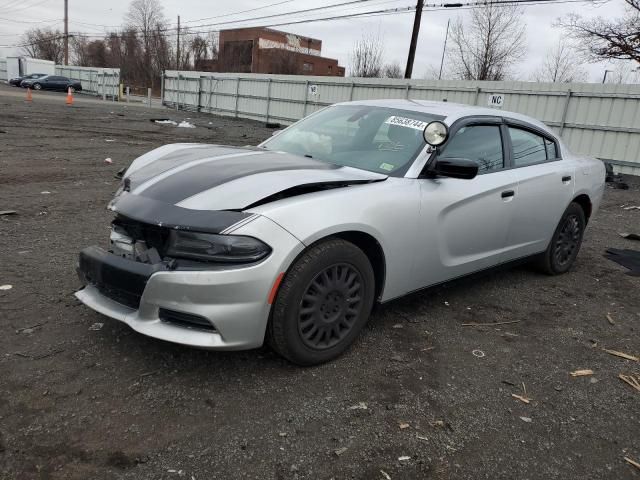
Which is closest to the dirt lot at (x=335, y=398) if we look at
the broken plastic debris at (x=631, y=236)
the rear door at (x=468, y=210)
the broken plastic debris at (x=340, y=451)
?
the broken plastic debris at (x=340, y=451)

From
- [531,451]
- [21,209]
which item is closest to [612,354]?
[531,451]

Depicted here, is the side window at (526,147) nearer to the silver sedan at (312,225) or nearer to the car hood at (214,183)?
the silver sedan at (312,225)

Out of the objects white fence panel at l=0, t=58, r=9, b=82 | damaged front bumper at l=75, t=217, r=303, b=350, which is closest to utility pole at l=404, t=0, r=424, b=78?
damaged front bumper at l=75, t=217, r=303, b=350

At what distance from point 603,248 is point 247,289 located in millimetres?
5590

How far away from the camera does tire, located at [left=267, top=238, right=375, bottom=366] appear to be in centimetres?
276

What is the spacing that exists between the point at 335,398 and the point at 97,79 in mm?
50409

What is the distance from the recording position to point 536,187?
4.43m

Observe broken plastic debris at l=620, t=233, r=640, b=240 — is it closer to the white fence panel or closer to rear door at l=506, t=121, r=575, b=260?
rear door at l=506, t=121, r=575, b=260

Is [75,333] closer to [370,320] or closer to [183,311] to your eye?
[183,311]

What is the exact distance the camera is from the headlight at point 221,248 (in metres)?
2.58

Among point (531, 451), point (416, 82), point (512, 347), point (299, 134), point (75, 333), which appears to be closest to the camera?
point (531, 451)

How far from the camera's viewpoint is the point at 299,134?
424 cm

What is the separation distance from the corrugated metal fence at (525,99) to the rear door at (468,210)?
11.7 meters

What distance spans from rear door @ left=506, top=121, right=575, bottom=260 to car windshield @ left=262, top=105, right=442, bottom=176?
105cm
